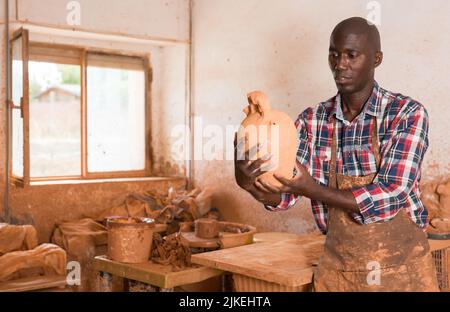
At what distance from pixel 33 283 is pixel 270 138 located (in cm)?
238

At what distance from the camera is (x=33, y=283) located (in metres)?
3.79

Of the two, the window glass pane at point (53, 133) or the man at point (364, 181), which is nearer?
the man at point (364, 181)

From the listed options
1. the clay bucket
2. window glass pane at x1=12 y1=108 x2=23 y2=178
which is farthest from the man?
window glass pane at x1=12 y1=108 x2=23 y2=178

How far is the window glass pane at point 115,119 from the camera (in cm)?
604

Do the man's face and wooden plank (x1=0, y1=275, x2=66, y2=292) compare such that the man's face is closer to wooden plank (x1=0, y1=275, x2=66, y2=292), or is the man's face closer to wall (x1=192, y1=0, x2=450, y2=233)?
wall (x1=192, y1=0, x2=450, y2=233)

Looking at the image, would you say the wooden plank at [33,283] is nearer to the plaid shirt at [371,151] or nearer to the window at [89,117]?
the window at [89,117]

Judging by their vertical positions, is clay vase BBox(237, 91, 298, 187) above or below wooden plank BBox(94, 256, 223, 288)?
above

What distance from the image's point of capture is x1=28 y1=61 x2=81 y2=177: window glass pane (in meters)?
5.84

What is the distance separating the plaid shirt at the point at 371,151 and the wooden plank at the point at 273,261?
0.91ft

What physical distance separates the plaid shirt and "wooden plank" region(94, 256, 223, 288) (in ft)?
2.62

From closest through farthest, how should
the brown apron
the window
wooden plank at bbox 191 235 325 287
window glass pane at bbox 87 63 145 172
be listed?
the brown apron
wooden plank at bbox 191 235 325 287
the window
window glass pane at bbox 87 63 145 172

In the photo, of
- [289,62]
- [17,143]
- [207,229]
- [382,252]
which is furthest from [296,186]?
[17,143]

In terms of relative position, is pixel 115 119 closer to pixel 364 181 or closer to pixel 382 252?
pixel 364 181

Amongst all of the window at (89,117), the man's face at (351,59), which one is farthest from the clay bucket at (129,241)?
the window at (89,117)
